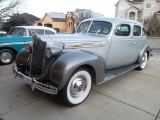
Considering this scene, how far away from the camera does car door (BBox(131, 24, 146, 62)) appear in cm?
524

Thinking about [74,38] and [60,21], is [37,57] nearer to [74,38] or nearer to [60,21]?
[74,38]

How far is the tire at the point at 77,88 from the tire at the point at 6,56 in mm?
4534

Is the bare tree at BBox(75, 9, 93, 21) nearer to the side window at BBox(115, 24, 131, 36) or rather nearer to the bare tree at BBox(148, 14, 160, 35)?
the bare tree at BBox(148, 14, 160, 35)

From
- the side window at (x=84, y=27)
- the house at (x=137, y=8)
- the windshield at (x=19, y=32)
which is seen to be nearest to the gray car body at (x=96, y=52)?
the side window at (x=84, y=27)

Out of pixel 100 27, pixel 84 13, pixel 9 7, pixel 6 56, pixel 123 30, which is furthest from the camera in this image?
pixel 84 13

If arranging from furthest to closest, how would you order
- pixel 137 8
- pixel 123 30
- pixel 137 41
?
pixel 137 8 → pixel 137 41 → pixel 123 30

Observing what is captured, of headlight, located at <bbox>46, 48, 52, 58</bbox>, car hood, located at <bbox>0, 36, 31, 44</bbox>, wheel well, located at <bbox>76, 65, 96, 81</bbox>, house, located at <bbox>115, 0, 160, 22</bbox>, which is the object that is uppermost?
house, located at <bbox>115, 0, 160, 22</bbox>

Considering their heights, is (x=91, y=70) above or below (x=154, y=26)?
below

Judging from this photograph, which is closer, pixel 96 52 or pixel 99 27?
pixel 96 52

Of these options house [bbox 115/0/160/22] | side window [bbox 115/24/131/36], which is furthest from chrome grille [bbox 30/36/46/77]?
house [bbox 115/0/160/22]

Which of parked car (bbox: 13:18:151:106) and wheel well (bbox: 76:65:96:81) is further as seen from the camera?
wheel well (bbox: 76:65:96:81)

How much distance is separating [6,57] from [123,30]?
4885 millimetres

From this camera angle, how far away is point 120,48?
15.3 feet

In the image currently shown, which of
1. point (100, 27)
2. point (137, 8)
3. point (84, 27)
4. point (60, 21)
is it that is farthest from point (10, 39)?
point (137, 8)
